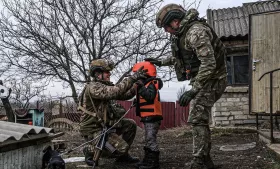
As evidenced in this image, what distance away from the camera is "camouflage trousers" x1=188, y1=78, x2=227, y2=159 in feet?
13.2

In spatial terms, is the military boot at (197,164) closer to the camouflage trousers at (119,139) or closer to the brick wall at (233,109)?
the camouflage trousers at (119,139)

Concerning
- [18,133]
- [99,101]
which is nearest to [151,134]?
[99,101]

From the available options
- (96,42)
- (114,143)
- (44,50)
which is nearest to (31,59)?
(44,50)

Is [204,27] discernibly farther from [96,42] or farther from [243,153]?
[96,42]

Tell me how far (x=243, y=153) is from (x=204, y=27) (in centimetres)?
258

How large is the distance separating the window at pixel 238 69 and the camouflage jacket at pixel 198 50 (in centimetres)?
583

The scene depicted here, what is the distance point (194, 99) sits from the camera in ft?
13.4

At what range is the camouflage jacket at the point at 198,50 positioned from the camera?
390cm

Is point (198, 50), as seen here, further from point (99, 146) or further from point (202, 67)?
point (99, 146)

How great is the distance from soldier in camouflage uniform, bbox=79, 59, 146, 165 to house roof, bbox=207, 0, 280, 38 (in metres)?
5.56

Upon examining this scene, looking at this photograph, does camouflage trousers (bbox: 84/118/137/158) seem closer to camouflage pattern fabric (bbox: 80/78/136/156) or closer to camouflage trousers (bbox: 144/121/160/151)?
camouflage pattern fabric (bbox: 80/78/136/156)

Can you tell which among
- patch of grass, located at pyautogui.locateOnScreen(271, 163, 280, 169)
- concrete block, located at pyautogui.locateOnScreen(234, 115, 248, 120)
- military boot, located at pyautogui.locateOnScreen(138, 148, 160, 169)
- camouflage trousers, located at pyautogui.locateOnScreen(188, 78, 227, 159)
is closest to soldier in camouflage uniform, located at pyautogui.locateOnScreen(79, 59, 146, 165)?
military boot, located at pyautogui.locateOnScreen(138, 148, 160, 169)

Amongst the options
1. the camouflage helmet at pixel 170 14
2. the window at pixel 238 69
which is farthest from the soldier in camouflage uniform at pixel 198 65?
the window at pixel 238 69

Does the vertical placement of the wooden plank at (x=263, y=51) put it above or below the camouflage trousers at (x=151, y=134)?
above
